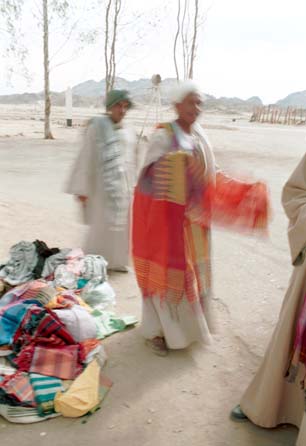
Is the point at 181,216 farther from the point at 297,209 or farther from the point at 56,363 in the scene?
the point at 56,363

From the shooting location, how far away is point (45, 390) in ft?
8.27

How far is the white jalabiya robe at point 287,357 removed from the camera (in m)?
2.06

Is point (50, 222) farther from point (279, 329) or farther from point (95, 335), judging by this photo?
point (279, 329)

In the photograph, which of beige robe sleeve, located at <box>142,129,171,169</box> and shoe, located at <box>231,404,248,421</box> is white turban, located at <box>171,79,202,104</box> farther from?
shoe, located at <box>231,404,248,421</box>

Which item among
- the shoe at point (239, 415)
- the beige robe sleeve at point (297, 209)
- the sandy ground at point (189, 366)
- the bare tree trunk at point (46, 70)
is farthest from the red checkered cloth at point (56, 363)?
the bare tree trunk at point (46, 70)

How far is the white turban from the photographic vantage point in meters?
2.70

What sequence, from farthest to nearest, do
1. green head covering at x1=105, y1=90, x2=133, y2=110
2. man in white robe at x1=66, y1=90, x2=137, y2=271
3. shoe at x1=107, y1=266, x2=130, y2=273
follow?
shoe at x1=107, y1=266, x2=130, y2=273
man in white robe at x1=66, y1=90, x2=137, y2=271
green head covering at x1=105, y1=90, x2=133, y2=110

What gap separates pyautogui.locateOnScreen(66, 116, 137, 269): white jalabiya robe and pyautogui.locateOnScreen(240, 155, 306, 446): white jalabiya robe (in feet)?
6.87

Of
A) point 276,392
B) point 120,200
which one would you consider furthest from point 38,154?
point 276,392

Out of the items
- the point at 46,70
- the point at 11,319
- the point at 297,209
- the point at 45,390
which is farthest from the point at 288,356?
the point at 46,70

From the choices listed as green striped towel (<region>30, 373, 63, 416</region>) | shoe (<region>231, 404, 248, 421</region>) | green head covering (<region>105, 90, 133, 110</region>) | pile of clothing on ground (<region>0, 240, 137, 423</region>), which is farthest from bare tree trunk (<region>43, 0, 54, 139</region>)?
shoe (<region>231, 404, 248, 421</region>)

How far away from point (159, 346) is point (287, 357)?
1085 millimetres

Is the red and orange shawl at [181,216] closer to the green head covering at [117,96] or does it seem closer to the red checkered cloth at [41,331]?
the red checkered cloth at [41,331]

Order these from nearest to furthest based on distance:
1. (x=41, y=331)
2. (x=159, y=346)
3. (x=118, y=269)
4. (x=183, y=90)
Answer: (x=183, y=90) → (x=41, y=331) → (x=159, y=346) → (x=118, y=269)
